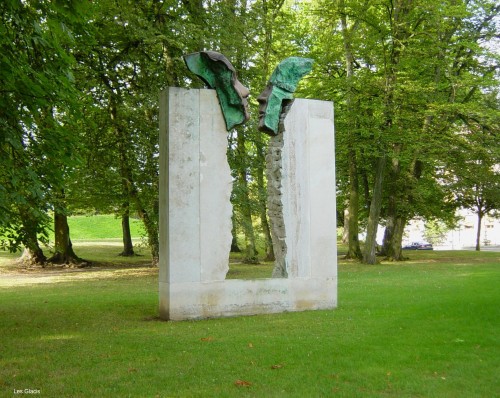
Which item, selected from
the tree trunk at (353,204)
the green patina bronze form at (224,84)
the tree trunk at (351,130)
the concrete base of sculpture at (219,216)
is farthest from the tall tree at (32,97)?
the tree trunk at (353,204)

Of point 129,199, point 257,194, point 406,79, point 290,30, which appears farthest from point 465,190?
point 129,199

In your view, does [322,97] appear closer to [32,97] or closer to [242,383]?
[32,97]

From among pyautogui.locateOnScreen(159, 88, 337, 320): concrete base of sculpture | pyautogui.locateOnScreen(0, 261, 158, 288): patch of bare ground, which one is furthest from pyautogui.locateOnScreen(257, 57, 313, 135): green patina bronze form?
pyautogui.locateOnScreen(0, 261, 158, 288): patch of bare ground

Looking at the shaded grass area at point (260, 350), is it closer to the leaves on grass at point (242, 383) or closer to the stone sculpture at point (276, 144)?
the leaves on grass at point (242, 383)

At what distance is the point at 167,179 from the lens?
10875 millimetres

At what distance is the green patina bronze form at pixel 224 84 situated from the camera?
11.5 metres

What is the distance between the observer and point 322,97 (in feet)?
92.4

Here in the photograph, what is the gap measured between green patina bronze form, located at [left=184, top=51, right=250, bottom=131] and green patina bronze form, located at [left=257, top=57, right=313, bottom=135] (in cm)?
54

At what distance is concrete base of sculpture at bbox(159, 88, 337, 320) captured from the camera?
10891mm

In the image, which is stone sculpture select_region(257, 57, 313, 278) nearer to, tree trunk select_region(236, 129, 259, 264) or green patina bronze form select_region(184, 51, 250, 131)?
green patina bronze form select_region(184, 51, 250, 131)

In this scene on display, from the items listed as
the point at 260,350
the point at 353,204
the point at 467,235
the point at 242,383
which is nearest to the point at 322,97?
the point at 353,204

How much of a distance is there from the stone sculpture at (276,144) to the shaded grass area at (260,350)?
141 centimetres

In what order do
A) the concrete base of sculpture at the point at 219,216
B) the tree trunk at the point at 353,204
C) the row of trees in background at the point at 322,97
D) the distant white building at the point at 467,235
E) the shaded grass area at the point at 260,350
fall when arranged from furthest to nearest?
the distant white building at the point at 467,235 → the tree trunk at the point at 353,204 → the row of trees in background at the point at 322,97 → the concrete base of sculpture at the point at 219,216 → the shaded grass area at the point at 260,350

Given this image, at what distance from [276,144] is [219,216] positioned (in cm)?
203
